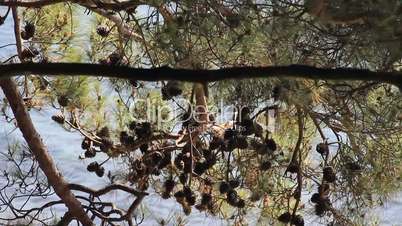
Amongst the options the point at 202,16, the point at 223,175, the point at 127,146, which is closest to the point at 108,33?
the point at 127,146

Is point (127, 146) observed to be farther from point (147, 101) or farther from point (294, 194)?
point (294, 194)

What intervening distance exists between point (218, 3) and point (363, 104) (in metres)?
0.39

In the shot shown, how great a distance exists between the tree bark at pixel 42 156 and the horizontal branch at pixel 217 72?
0.80 m

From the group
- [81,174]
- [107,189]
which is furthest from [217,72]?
[81,174]

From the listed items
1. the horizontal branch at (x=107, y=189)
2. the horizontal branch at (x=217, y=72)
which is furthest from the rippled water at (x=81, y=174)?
the horizontal branch at (x=217, y=72)

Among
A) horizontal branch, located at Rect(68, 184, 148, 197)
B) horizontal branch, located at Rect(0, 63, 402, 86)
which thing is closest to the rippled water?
horizontal branch, located at Rect(68, 184, 148, 197)

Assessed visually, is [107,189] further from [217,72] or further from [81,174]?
[217,72]

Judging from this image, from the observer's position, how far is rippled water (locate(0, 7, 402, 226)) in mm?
1641

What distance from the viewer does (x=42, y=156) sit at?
1452 millimetres

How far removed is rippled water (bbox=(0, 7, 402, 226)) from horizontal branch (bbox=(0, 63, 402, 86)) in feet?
2.82

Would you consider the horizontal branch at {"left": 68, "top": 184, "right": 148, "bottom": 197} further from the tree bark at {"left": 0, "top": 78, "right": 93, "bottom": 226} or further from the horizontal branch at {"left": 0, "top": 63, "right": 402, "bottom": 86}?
the horizontal branch at {"left": 0, "top": 63, "right": 402, "bottom": 86}

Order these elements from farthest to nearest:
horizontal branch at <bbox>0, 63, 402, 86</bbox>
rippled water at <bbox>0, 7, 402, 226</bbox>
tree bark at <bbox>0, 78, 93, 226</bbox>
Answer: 1. rippled water at <bbox>0, 7, 402, 226</bbox>
2. tree bark at <bbox>0, 78, 93, 226</bbox>
3. horizontal branch at <bbox>0, 63, 402, 86</bbox>

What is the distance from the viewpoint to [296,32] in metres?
0.85

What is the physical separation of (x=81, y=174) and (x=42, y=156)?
48 centimetres
